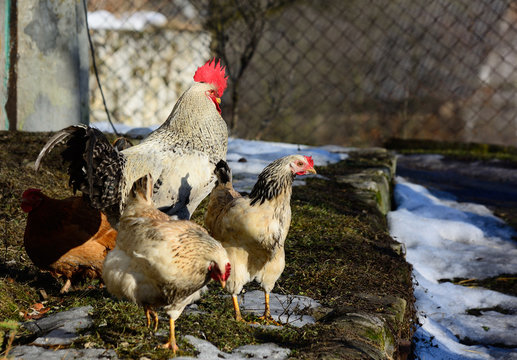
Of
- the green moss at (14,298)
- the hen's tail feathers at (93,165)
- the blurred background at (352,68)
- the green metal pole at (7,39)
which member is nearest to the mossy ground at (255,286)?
the green moss at (14,298)

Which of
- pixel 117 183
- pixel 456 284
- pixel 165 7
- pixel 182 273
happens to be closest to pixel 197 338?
pixel 182 273

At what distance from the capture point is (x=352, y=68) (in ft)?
35.4

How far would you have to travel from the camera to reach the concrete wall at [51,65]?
652 centimetres

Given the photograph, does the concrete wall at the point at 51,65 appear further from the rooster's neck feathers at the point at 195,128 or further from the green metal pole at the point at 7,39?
the rooster's neck feathers at the point at 195,128

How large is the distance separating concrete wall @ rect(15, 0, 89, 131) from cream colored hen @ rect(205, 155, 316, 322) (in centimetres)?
417

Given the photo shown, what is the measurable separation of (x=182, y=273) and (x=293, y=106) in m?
8.73

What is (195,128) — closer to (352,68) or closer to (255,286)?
(255,286)

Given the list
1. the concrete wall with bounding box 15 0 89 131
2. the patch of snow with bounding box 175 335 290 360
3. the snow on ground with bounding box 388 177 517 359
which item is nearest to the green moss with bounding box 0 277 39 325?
the patch of snow with bounding box 175 335 290 360

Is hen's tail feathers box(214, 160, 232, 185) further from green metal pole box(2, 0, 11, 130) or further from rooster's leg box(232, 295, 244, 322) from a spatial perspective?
green metal pole box(2, 0, 11, 130)

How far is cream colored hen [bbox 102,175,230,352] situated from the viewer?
8.63 feet

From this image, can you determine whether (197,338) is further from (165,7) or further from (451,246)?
(165,7)

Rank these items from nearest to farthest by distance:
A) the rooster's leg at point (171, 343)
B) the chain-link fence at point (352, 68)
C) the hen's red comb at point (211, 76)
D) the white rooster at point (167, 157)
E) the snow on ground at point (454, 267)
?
1. the rooster's leg at point (171, 343)
2. the white rooster at point (167, 157)
3. the snow on ground at point (454, 267)
4. the hen's red comb at point (211, 76)
5. the chain-link fence at point (352, 68)

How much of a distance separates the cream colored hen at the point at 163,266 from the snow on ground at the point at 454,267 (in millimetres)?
1657

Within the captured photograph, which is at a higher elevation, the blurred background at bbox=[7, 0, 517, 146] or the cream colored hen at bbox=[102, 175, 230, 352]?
the blurred background at bbox=[7, 0, 517, 146]
